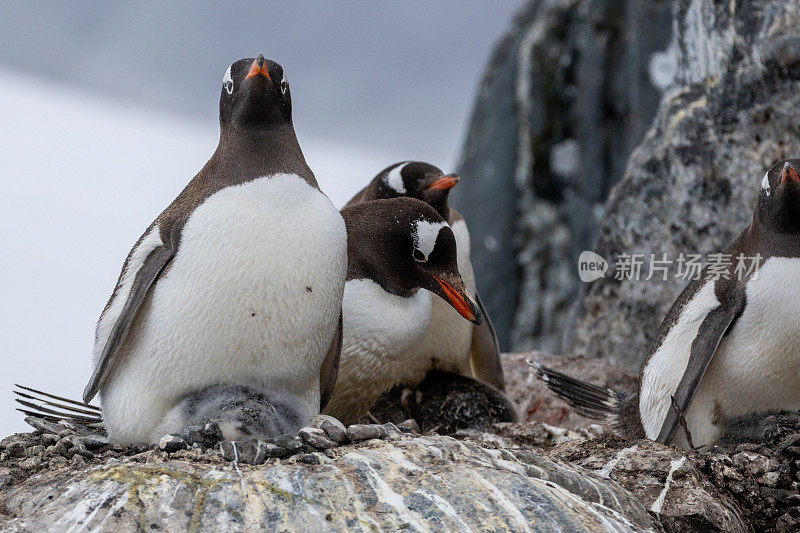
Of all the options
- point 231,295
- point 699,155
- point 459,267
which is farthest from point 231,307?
point 699,155

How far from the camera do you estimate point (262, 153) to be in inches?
125

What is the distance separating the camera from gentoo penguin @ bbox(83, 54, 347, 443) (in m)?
2.97

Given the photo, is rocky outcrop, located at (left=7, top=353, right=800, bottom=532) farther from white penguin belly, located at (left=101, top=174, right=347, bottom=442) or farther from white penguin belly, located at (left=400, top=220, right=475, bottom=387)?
white penguin belly, located at (left=400, top=220, right=475, bottom=387)

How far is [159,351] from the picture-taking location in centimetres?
299

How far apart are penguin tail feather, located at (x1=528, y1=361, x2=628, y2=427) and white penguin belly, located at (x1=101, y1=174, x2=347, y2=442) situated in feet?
6.28

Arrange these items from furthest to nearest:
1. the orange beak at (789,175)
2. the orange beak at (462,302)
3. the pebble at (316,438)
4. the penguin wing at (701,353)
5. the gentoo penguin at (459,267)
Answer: the gentoo penguin at (459,267), the orange beak at (789,175), the penguin wing at (701,353), the orange beak at (462,302), the pebble at (316,438)

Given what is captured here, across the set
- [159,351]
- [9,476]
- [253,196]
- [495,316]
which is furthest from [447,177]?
[495,316]

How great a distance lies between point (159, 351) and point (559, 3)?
1124cm

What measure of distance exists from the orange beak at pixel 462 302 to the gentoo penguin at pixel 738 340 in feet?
2.97

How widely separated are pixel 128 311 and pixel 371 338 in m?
1.03

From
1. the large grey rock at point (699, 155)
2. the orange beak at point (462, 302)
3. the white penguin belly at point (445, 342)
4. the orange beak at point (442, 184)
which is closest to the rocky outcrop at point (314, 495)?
the orange beak at point (462, 302)

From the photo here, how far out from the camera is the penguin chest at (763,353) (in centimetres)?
377

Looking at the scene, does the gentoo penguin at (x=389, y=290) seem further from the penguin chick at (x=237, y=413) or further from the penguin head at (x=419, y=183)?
the penguin head at (x=419, y=183)

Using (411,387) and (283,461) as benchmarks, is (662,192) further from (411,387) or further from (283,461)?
(283,461)
